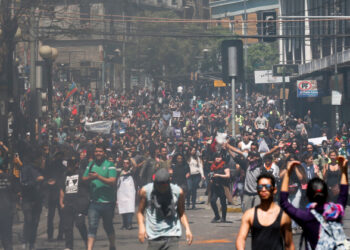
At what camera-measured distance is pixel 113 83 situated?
8062 cm

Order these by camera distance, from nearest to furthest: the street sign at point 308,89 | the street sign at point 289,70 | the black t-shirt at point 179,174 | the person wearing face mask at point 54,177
Result: the person wearing face mask at point 54,177
the black t-shirt at point 179,174
the street sign at point 308,89
the street sign at point 289,70

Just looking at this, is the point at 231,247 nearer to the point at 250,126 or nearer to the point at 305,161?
the point at 305,161

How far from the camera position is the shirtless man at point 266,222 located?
21.1 feet

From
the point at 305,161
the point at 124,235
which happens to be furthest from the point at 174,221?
the point at 305,161

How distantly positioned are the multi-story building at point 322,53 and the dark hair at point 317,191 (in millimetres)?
27282

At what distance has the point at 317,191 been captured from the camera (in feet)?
19.3

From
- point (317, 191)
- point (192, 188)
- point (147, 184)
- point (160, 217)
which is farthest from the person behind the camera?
point (192, 188)

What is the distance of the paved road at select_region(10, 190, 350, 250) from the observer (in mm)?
12852

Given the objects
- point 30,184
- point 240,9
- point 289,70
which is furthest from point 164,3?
→ point 30,184

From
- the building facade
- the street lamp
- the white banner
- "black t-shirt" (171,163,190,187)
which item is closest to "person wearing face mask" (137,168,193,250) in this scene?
"black t-shirt" (171,163,190,187)

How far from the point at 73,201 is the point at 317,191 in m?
7.06

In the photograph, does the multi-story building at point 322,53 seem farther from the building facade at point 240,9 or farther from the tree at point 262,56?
the building facade at point 240,9

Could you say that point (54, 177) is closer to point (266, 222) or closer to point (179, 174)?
point (179, 174)

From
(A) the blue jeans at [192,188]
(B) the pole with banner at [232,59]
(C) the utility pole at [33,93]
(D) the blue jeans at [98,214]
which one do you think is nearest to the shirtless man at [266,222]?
(D) the blue jeans at [98,214]
